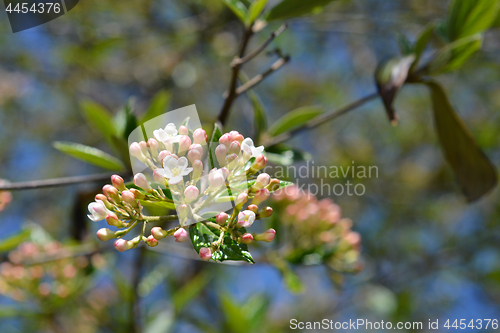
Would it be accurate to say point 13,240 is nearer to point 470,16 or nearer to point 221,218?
point 221,218

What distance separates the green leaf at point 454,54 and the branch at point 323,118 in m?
0.23

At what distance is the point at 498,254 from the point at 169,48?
381cm

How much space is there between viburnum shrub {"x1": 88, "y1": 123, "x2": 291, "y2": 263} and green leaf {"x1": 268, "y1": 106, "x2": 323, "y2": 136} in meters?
0.68

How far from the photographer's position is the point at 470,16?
1365 millimetres

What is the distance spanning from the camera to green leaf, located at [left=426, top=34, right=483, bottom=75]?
1252 mm

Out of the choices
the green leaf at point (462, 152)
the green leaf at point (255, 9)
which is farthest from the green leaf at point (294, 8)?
the green leaf at point (462, 152)

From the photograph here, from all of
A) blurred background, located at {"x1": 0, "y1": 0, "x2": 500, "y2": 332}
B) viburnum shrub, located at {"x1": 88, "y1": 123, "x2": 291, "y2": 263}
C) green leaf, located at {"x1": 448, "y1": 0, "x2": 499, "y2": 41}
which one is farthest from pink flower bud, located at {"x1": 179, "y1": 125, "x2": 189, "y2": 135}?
blurred background, located at {"x1": 0, "y1": 0, "x2": 500, "y2": 332}

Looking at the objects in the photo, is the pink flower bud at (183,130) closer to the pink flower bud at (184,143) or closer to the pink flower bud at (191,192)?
the pink flower bud at (184,143)

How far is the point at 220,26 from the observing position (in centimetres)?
290

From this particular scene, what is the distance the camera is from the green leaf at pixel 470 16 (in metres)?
1.33

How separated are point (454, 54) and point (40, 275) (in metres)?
1.98

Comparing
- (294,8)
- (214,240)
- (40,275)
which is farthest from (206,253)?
(40,275)

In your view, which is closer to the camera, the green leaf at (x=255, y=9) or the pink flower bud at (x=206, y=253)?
the pink flower bud at (x=206, y=253)

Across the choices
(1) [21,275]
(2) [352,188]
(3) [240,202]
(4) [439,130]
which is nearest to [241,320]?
(1) [21,275]
